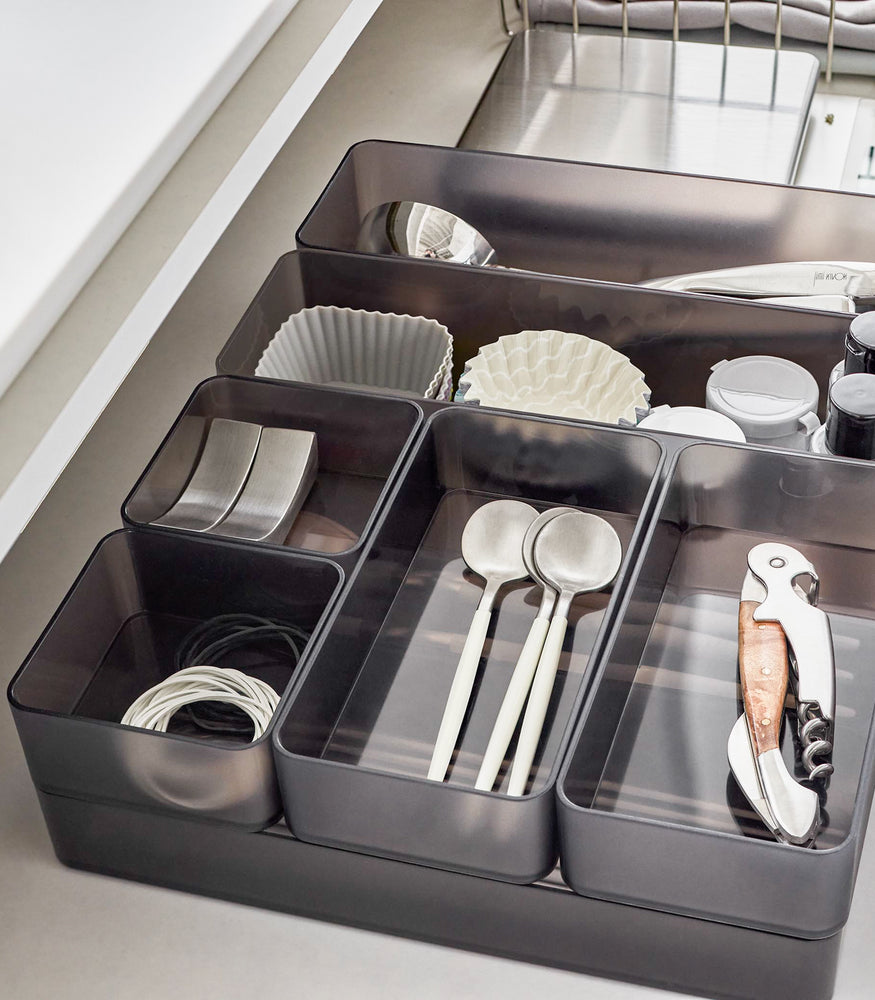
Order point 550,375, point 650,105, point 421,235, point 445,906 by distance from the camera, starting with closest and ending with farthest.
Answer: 1. point 445,906
2. point 550,375
3. point 421,235
4. point 650,105

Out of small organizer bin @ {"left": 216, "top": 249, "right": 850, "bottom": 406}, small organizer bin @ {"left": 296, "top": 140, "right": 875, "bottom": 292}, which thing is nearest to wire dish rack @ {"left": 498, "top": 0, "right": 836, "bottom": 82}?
small organizer bin @ {"left": 296, "top": 140, "right": 875, "bottom": 292}

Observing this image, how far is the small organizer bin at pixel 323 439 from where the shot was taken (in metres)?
0.86

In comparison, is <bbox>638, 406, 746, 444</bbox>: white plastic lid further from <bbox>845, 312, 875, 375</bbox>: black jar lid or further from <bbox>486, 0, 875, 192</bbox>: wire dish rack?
<bbox>486, 0, 875, 192</bbox>: wire dish rack

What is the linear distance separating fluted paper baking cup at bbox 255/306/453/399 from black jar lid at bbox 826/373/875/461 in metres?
0.27

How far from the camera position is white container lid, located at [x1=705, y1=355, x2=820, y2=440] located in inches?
34.4

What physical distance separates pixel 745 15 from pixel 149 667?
0.95m

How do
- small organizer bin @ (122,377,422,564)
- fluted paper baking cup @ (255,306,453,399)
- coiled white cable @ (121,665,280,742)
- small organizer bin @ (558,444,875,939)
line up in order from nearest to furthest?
small organizer bin @ (558,444,875,939)
coiled white cable @ (121,665,280,742)
small organizer bin @ (122,377,422,564)
fluted paper baking cup @ (255,306,453,399)

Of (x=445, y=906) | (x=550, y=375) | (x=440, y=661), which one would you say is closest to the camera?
(x=445, y=906)

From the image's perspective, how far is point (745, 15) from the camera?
1370 mm

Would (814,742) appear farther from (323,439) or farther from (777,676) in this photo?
(323,439)

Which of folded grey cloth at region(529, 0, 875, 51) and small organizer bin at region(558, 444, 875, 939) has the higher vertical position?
folded grey cloth at region(529, 0, 875, 51)

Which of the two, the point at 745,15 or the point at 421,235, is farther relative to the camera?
the point at 745,15

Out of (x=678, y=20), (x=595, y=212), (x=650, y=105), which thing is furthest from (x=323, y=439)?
(x=678, y=20)

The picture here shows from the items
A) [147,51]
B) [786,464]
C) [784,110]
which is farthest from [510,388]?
[784,110]
